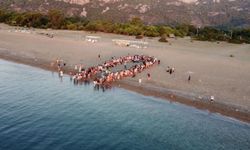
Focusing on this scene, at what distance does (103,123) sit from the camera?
34875 millimetres

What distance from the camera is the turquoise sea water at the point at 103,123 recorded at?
30.0 m

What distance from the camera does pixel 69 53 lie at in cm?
7738

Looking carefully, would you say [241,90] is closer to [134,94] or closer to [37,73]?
[134,94]

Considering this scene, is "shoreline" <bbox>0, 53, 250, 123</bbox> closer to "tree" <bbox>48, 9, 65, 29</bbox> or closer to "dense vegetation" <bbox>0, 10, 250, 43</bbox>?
"dense vegetation" <bbox>0, 10, 250, 43</bbox>

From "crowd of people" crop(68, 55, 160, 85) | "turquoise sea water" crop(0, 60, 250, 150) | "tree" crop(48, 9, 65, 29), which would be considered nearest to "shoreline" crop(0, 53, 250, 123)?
"turquoise sea water" crop(0, 60, 250, 150)

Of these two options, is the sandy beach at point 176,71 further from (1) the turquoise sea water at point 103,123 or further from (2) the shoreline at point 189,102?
(1) the turquoise sea water at point 103,123

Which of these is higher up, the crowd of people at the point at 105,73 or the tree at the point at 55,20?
the tree at the point at 55,20

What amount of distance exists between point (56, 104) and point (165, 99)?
11.7 m

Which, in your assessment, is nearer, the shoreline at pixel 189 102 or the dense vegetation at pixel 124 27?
the shoreline at pixel 189 102

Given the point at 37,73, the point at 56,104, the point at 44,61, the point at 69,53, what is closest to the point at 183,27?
the point at 69,53

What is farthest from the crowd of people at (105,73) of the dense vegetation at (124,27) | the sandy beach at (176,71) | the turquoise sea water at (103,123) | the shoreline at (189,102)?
the dense vegetation at (124,27)

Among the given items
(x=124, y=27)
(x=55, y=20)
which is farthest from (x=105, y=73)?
(x=55, y=20)

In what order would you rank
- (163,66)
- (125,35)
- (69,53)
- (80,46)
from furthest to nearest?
(125,35), (80,46), (69,53), (163,66)

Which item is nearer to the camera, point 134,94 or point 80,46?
point 134,94
